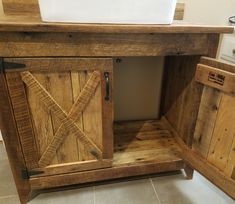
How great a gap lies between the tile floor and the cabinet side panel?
10.4 inches

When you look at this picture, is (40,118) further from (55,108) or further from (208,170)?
(208,170)

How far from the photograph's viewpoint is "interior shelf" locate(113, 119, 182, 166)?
3.32 feet

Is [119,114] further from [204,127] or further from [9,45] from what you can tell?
[9,45]

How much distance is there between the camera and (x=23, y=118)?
0.77m

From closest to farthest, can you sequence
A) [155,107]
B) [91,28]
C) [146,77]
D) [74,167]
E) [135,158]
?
[91,28] < [74,167] < [135,158] < [146,77] < [155,107]

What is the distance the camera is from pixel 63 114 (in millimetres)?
796

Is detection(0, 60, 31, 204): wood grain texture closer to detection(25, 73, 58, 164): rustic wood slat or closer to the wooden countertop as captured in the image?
detection(25, 73, 58, 164): rustic wood slat

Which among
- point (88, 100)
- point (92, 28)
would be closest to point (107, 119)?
point (88, 100)

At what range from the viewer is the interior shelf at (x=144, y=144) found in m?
1.01

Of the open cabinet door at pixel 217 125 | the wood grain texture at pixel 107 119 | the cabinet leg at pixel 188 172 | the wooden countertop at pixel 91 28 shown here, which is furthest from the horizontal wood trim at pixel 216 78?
the cabinet leg at pixel 188 172

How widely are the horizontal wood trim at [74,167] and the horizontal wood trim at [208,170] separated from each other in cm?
38

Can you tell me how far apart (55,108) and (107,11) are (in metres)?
0.40

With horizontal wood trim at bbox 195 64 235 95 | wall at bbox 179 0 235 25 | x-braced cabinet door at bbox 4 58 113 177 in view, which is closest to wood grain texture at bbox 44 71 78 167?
x-braced cabinet door at bbox 4 58 113 177

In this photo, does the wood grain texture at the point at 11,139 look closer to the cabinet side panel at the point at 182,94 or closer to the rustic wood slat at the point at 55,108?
the rustic wood slat at the point at 55,108
